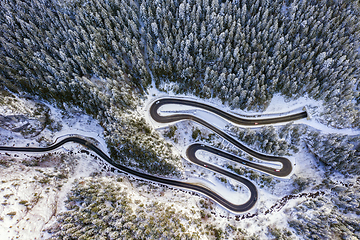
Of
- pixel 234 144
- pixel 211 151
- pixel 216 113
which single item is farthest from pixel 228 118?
pixel 211 151

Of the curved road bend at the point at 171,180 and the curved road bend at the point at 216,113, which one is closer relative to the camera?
the curved road bend at the point at 171,180

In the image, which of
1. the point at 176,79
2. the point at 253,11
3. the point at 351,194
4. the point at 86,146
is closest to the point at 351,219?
the point at 351,194

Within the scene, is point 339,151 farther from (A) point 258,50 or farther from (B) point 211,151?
(A) point 258,50

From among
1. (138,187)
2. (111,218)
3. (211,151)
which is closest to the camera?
(111,218)

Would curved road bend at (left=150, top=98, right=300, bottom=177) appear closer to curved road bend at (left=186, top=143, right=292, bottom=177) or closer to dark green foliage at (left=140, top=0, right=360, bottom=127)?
curved road bend at (left=186, top=143, right=292, bottom=177)

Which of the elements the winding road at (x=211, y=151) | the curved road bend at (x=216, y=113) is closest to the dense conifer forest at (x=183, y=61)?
the winding road at (x=211, y=151)

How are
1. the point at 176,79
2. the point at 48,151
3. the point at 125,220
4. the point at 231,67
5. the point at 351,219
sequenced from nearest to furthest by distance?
1. the point at 125,220
2. the point at 351,219
3. the point at 48,151
4. the point at 231,67
5. the point at 176,79

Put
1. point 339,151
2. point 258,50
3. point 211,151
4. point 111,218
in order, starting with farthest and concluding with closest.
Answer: point 258,50 → point 211,151 → point 339,151 → point 111,218

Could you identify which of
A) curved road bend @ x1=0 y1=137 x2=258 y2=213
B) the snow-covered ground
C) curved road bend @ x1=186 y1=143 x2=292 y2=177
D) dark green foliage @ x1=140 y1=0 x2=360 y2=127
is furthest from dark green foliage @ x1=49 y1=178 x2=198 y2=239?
dark green foliage @ x1=140 y1=0 x2=360 y2=127

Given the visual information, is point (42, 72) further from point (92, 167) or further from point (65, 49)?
point (92, 167)

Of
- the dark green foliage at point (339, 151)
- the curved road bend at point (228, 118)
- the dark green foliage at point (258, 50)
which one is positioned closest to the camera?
the dark green foliage at point (339, 151)

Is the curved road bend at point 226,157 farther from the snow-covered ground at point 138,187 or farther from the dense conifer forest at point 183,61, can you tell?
the dense conifer forest at point 183,61
